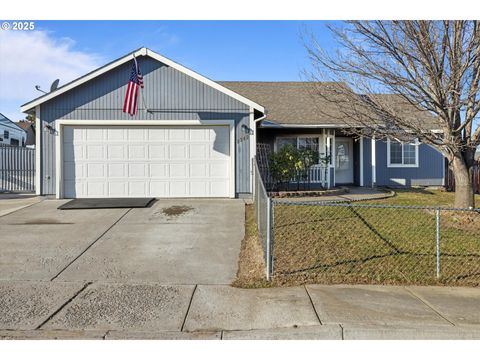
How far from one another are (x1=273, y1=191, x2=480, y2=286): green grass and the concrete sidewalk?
379mm

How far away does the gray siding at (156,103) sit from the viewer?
464 inches

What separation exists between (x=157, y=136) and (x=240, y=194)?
3.32 metres

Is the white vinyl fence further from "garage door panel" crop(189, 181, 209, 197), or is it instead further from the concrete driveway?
"garage door panel" crop(189, 181, 209, 197)

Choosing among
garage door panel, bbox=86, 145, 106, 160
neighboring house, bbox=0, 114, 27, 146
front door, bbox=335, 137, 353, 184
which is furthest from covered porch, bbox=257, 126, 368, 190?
neighboring house, bbox=0, 114, 27, 146

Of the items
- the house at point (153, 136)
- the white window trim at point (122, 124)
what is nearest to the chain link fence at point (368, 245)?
the white window trim at point (122, 124)

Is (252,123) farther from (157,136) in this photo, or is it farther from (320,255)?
(320,255)

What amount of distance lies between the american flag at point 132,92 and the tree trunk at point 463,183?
8650mm

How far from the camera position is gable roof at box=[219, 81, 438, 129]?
868 centimetres

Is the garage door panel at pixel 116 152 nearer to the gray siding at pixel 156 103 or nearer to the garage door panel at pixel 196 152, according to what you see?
the gray siding at pixel 156 103

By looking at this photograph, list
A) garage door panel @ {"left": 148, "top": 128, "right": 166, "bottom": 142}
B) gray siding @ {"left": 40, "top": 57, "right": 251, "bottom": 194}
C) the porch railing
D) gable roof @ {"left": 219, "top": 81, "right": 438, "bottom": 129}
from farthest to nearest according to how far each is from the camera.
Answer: the porch railing, garage door panel @ {"left": 148, "top": 128, "right": 166, "bottom": 142}, gray siding @ {"left": 40, "top": 57, "right": 251, "bottom": 194}, gable roof @ {"left": 219, "top": 81, "right": 438, "bottom": 129}

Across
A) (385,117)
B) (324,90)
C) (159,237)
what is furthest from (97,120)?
(385,117)

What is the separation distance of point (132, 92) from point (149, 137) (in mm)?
1740

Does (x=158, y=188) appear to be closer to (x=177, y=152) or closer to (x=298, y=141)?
(x=177, y=152)

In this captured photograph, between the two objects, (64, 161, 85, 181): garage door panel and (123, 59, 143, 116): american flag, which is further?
(64, 161, 85, 181): garage door panel
